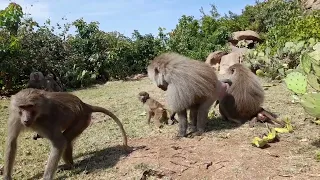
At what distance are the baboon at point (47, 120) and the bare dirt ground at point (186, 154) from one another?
515 mm

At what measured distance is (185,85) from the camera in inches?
290

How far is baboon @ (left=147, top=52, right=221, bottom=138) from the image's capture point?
7402 millimetres

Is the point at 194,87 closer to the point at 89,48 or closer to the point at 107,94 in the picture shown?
the point at 107,94

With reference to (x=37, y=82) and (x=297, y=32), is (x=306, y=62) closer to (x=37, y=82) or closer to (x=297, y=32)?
(x=37, y=82)

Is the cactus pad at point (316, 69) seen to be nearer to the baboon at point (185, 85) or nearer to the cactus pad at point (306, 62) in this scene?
the cactus pad at point (306, 62)

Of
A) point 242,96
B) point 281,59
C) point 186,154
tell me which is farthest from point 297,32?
point 186,154

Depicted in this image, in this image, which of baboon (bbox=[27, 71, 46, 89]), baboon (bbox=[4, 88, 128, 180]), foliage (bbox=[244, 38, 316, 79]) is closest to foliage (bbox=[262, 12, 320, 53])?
foliage (bbox=[244, 38, 316, 79])

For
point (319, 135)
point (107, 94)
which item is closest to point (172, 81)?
point (319, 135)

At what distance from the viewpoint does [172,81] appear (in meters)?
7.46

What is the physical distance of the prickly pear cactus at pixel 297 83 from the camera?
6.73 meters

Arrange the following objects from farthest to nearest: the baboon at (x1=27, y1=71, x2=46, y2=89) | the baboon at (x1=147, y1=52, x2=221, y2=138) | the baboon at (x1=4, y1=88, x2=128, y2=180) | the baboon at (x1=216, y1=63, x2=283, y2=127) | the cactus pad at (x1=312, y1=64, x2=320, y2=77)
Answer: the baboon at (x1=27, y1=71, x2=46, y2=89) → the baboon at (x1=216, y1=63, x2=283, y2=127) → the baboon at (x1=147, y1=52, x2=221, y2=138) → the cactus pad at (x1=312, y1=64, x2=320, y2=77) → the baboon at (x1=4, y1=88, x2=128, y2=180)

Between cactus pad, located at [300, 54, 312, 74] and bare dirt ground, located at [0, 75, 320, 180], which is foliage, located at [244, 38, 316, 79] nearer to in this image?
bare dirt ground, located at [0, 75, 320, 180]

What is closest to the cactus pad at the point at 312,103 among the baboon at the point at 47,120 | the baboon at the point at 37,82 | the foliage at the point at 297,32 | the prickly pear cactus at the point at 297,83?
the prickly pear cactus at the point at 297,83

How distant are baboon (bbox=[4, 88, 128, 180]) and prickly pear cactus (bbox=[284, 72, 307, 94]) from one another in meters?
3.25
